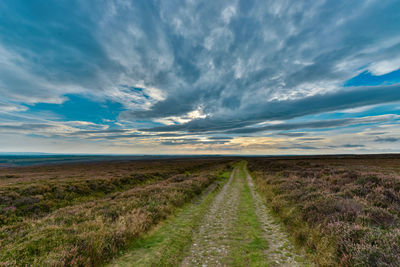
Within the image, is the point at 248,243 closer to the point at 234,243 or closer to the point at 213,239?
the point at 234,243

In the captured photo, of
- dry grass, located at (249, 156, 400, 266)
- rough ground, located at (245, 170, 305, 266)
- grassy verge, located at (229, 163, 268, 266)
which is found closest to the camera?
dry grass, located at (249, 156, 400, 266)

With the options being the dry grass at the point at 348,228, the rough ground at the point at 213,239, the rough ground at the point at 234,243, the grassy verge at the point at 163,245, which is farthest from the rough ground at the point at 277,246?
the grassy verge at the point at 163,245

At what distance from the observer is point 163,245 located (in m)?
7.63

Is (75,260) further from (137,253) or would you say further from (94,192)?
(94,192)

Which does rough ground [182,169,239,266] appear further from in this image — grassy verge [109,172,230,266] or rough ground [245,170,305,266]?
rough ground [245,170,305,266]

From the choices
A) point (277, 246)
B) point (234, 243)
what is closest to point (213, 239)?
point (234, 243)

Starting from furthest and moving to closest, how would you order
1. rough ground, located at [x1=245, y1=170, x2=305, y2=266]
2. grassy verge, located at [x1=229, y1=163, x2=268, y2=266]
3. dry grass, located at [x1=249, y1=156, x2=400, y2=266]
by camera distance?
grassy verge, located at [x1=229, y1=163, x2=268, y2=266]
rough ground, located at [x1=245, y1=170, x2=305, y2=266]
dry grass, located at [x1=249, y1=156, x2=400, y2=266]

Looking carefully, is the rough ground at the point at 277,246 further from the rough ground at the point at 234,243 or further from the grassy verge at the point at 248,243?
the grassy verge at the point at 248,243

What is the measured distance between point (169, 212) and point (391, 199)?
14.2m

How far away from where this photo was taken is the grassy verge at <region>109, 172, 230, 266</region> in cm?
650

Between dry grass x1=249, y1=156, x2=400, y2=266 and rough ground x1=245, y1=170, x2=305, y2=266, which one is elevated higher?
dry grass x1=249, y1=156, x2=400, y2=266

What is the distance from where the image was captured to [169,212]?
12492 mm

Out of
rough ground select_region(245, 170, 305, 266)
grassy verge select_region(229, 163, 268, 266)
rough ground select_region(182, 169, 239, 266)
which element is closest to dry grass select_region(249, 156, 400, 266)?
Result: rough ground select_region(245, 170, 305, 266)

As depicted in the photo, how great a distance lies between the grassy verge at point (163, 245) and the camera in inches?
256
